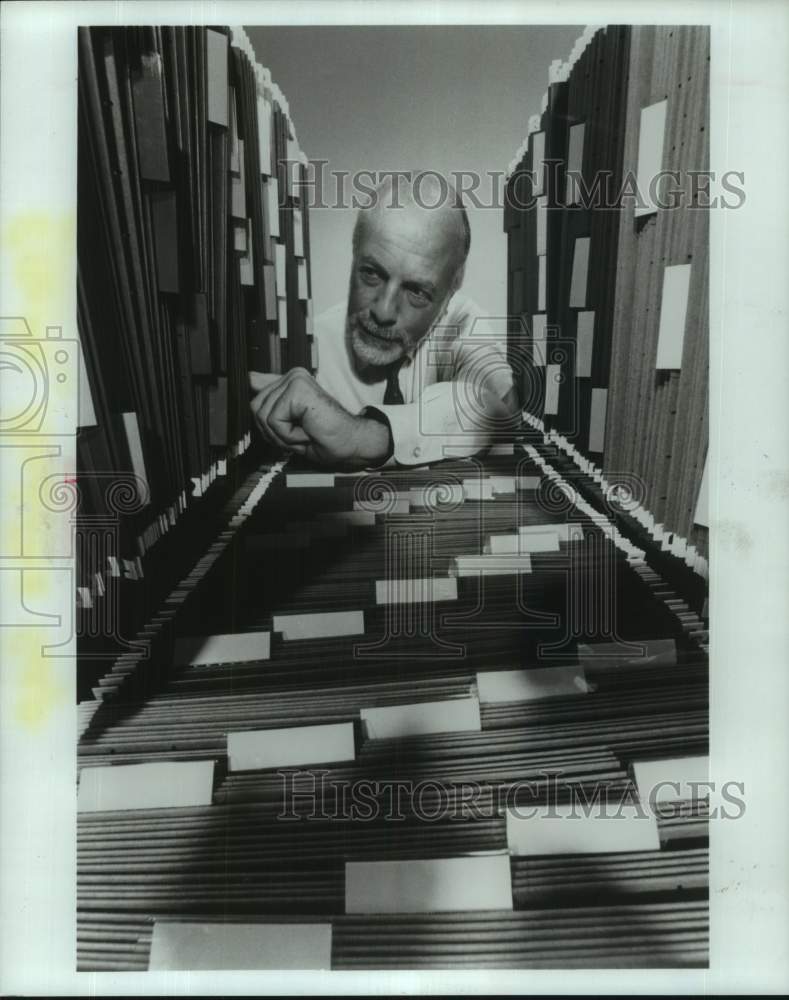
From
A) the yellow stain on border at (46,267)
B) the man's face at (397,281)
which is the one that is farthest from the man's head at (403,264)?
the yellow stain on border at (46,267)

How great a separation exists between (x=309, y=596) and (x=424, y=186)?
26.4 inches

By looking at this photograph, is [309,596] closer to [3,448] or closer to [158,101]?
[3,448]

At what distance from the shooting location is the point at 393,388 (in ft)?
4.87

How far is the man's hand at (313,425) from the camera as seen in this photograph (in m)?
1.47

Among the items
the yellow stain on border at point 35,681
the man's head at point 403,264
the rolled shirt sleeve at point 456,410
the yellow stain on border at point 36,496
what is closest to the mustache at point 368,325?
the man's head at point 403,264

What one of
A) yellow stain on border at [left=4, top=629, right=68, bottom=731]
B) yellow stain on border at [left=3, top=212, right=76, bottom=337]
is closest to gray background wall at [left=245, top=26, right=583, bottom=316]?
yellow stain on border at [left=3, top=212, right=76, bottom=337]

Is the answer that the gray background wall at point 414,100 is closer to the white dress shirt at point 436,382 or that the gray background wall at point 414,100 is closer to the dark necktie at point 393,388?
the white dress shirt at point 436,382

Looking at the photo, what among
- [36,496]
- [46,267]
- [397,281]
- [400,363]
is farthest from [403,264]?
[36,496]

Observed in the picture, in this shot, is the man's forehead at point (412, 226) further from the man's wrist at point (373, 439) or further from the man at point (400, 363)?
the man's wrist at point (373, 439)

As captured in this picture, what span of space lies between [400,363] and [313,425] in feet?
0.56

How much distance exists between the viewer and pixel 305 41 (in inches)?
56.9

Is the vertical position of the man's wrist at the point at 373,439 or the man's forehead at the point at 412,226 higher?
the man's forehead at the point at 412,226

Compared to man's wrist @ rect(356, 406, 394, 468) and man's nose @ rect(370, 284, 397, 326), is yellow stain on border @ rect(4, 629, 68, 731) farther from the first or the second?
man's nose @ rect(370, 284, 397, 326)
